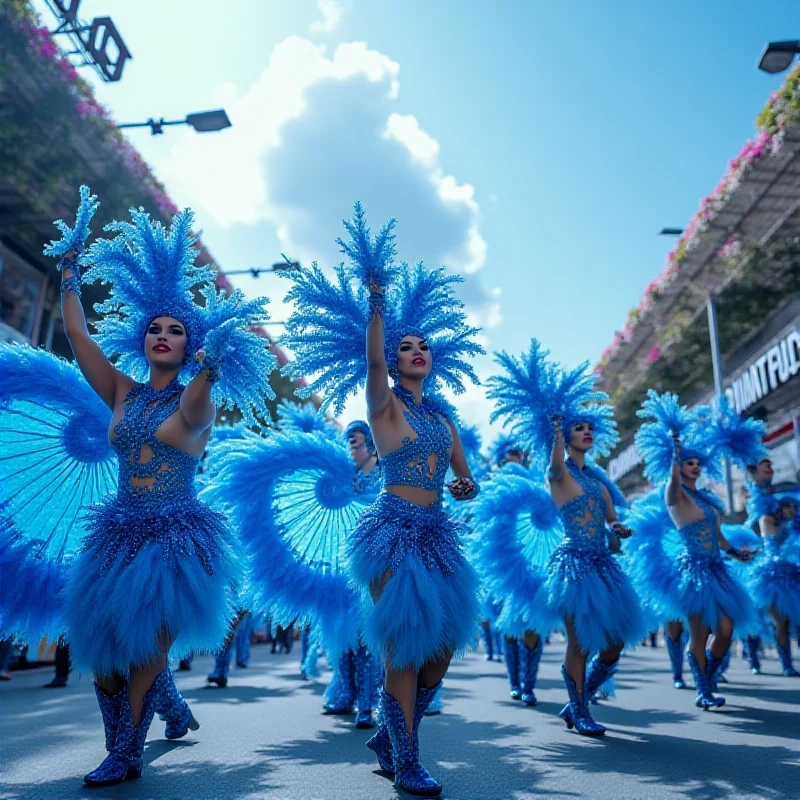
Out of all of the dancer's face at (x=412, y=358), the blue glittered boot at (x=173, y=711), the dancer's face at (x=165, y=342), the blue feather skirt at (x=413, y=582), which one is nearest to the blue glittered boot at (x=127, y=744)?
the blue glittered boot at (x=173, y=711)

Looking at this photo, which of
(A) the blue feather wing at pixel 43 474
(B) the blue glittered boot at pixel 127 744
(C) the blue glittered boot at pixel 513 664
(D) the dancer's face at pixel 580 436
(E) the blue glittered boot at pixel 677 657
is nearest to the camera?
(B) the blue glittered boot at pixel 127 744

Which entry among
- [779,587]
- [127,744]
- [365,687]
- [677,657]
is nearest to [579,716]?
[365,687]

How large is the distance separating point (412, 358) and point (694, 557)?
11.9ft

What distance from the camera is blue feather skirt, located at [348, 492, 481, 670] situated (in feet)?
10.8

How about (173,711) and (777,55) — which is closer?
(173,711)

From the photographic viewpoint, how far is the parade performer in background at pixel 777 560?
27.7 feet

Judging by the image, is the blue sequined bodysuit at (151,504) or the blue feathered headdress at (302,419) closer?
the blue sequined bodysuit at (151,504)

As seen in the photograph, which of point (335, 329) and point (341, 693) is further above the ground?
point (335, 329)

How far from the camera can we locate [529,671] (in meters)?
6.70

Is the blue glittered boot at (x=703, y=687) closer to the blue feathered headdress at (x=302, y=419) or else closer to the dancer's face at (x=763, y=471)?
the dancer's face at (x=763, y=471)

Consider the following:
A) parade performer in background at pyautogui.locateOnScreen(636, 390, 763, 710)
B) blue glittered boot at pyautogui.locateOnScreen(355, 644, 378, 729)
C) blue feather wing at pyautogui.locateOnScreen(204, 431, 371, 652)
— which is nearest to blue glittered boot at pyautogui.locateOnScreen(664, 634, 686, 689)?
parade performer in background at pyautogui.locateOnScreen(636, 390, 763, 710)

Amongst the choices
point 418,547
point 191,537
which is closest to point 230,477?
point 191,537

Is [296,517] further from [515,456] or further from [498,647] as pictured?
[498,647]

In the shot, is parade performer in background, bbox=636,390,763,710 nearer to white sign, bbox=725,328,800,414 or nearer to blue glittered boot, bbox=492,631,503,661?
blue glittered boot, bbox=492,631,503,661
